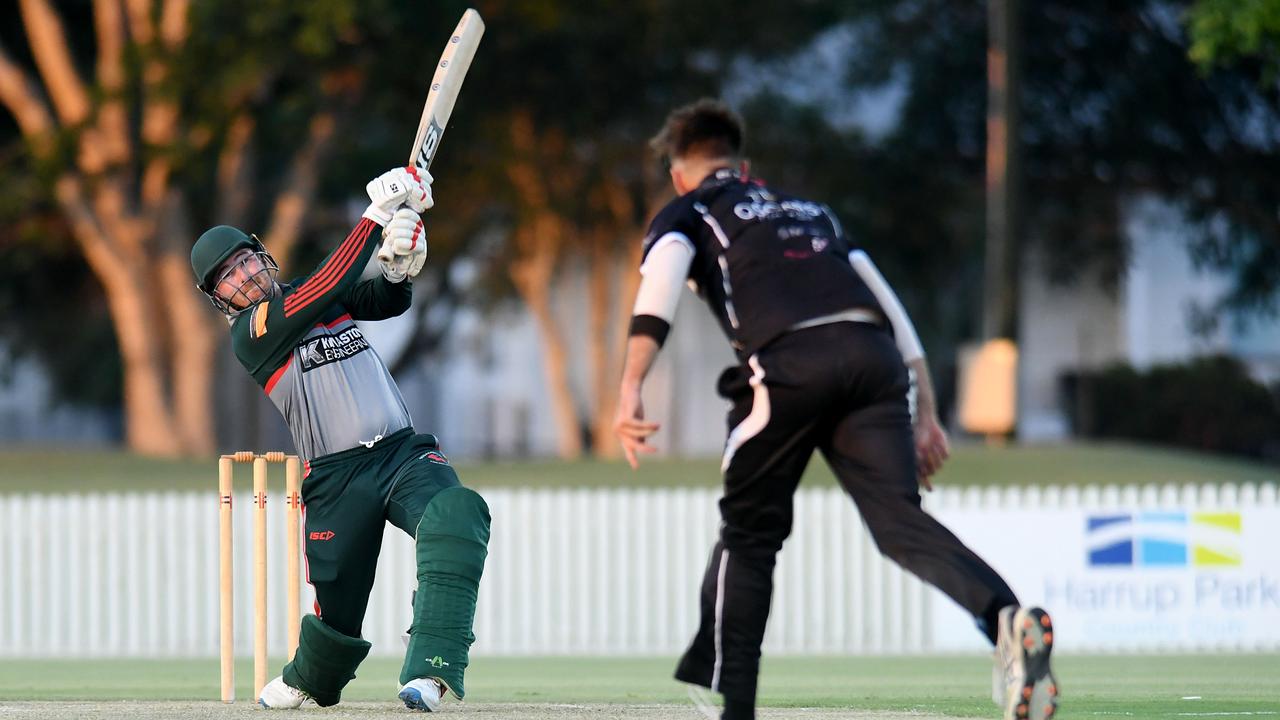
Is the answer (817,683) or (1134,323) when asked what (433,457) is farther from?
(1134,323)

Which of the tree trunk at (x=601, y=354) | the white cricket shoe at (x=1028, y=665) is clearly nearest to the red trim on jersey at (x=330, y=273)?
the white cricket shoe at (x=1028, y=665)

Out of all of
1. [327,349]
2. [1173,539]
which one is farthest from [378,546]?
[1173,539]

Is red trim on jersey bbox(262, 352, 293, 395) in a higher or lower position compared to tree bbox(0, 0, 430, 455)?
lower

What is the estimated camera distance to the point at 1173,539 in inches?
509

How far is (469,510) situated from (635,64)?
1656 cm

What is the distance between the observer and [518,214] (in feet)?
78.5

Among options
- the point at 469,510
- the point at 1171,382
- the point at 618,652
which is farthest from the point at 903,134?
the point at 469,510

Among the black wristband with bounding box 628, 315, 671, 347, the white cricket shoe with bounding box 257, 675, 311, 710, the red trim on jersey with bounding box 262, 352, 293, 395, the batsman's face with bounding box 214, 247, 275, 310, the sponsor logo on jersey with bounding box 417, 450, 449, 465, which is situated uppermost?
the batsman's face with bounding box 214, 247, 275, 310

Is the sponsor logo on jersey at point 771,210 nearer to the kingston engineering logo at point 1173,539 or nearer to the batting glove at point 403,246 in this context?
the batting glove at point 403,246

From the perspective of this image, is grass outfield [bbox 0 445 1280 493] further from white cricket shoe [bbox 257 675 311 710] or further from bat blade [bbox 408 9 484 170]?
bat blade [bbox 408 9 484 170]

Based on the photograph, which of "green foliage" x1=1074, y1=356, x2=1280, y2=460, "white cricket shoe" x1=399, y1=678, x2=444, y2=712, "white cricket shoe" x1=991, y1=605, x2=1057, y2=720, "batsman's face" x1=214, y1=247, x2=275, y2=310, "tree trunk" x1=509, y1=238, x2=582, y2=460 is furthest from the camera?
"green foliage" x1=1074, y1=356, x2=1280, y2=460

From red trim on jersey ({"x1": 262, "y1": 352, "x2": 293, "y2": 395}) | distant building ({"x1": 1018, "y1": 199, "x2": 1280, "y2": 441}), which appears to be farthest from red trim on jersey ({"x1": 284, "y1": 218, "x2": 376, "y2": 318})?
distant building ({"x1": 1018, "y1": 199, "x2": 1280, "y2": 441})

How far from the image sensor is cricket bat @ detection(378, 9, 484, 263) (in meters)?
6.89

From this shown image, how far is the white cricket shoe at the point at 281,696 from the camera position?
6.80 meters
